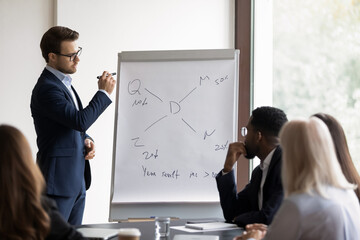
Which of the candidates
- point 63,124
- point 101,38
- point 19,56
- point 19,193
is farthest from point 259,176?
point 19,56

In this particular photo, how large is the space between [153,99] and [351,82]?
4.53 ft

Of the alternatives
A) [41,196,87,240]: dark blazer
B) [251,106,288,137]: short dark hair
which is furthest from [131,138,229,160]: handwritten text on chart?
[41,196,87,240]: dark blazer

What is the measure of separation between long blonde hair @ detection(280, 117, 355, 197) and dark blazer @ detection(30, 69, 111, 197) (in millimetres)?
1497

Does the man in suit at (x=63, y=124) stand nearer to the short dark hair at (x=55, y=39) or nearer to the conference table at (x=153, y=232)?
the short dark hair at (x=55, y=39)

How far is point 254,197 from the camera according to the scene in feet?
8.42

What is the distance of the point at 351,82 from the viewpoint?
3.65 meters

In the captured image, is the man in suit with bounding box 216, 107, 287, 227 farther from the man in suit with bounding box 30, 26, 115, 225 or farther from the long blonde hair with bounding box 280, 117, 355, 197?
the man in suit with bounding box 30, 26, 115, 225

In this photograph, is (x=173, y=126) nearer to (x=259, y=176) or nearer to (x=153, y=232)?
(x=259, y=176)

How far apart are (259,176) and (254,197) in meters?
0.10

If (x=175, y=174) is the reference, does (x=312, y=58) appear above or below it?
above

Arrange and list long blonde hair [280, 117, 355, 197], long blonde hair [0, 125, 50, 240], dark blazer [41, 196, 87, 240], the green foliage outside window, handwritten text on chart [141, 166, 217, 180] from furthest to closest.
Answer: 1. the green foliage outside window
2. handwritten text on chart [141, 166, 217, 180]
3. long blonde hair [280, 117, 355, 197]
4. dark blazer [41, 196, 87, 240]
5. long blonde hair [0, 125, 50, 240]

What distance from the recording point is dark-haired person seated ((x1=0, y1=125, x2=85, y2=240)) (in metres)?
1.45

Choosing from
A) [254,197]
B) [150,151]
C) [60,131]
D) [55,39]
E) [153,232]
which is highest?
[55,39]

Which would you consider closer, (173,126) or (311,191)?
(311,191)
